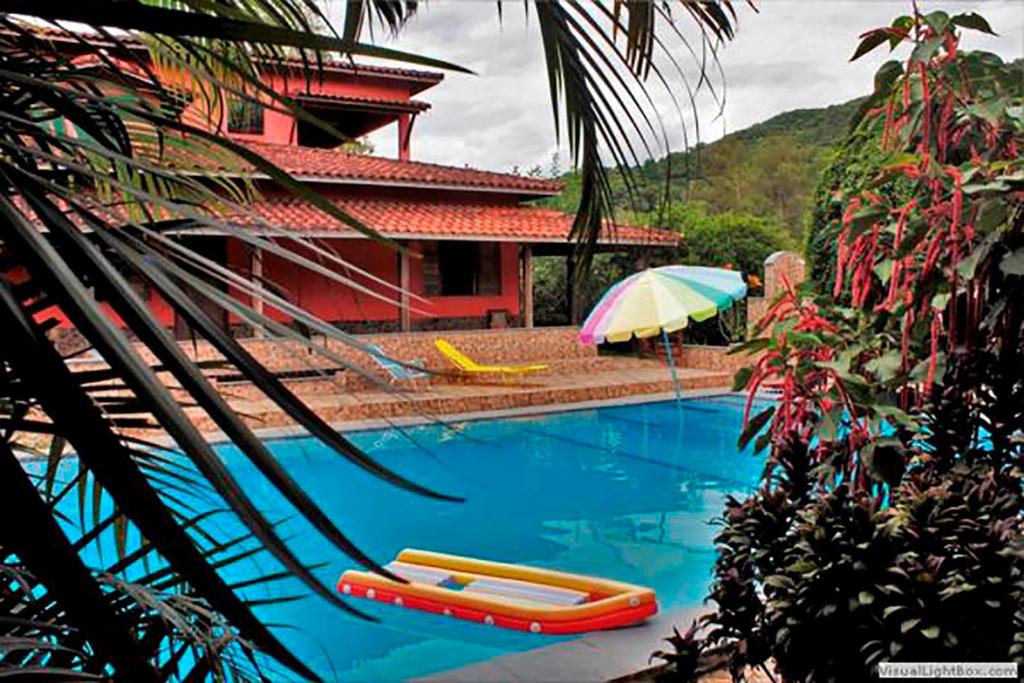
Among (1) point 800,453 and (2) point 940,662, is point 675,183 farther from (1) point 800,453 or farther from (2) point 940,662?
(1) point 800,453

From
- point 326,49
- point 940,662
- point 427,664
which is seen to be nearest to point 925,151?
point 940,662

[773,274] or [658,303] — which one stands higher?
[773,274]

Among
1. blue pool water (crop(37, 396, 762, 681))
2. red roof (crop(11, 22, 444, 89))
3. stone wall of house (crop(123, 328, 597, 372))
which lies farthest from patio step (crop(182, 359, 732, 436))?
red roof (crop(11, 22, 444, 89))

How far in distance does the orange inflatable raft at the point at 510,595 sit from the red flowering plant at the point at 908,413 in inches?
78.4

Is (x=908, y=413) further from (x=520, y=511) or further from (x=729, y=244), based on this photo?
(x=729, y=244)

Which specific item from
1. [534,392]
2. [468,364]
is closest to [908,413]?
[534,392]

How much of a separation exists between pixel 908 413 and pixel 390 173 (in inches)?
603

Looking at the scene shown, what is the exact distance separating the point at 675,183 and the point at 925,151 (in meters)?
1.94

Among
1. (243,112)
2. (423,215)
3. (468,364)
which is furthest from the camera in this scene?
(423,215)

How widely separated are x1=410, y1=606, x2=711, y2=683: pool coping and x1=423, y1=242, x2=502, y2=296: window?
14.2 meters

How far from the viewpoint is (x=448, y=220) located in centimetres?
1666

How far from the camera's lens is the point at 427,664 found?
5.16m

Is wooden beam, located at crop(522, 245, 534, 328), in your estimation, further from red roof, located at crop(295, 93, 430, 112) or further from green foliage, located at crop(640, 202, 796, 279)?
green foliage, located at crop(640, 202, 796, 279)

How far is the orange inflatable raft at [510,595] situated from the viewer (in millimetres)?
5078
